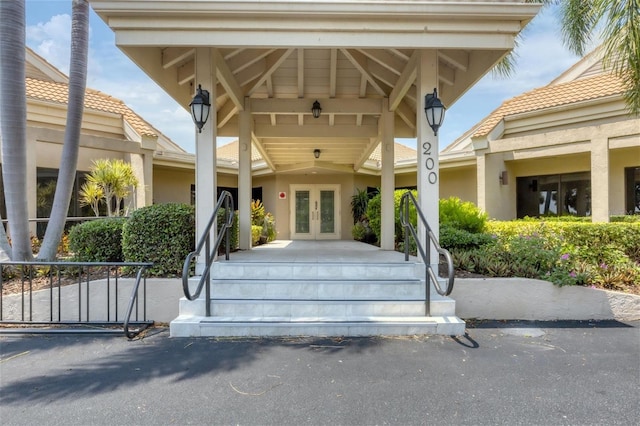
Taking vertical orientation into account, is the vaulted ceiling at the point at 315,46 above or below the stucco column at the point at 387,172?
above

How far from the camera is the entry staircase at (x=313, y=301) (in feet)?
13.9

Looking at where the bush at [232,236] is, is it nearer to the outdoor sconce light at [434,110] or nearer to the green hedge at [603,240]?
the outdoor sconce light at [434,110]

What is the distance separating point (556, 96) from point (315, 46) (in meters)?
11.6

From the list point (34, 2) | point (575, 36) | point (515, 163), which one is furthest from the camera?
point (515, 163)

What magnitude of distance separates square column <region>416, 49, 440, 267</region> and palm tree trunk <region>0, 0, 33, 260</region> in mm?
6267

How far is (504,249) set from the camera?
19.9 feet

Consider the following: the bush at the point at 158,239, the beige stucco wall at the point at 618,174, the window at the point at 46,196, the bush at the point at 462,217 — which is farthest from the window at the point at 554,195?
the window at the point at 46,196

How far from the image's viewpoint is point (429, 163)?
5.30 m

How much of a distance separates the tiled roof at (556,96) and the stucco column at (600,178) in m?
2.14

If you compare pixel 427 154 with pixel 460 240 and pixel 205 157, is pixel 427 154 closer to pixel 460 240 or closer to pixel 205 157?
pixel 460 240

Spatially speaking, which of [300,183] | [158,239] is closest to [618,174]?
[300,183]

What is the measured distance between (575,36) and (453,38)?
6.03m

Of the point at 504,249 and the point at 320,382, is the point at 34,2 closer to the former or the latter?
the point at 320,382

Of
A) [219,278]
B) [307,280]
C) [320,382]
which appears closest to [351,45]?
[307,280]
